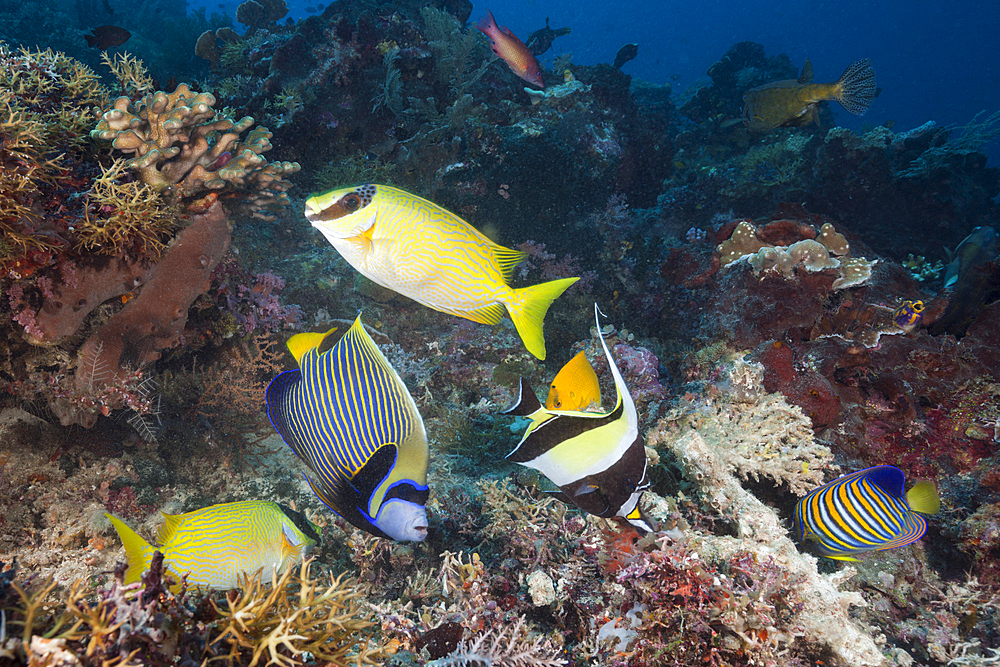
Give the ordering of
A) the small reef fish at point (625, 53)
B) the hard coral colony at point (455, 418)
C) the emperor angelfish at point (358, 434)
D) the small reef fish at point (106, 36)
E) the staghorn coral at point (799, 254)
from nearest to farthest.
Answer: the emperor angelfish at point (358, 434), the hard coral colony at point (455, 418), the staghorn coral at point (799, 254), the small reef fish at point (106, 36), the small reef fish at point (625, 53)

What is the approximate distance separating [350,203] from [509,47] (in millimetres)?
5366

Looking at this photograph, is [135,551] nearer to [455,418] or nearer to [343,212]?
[343,212]

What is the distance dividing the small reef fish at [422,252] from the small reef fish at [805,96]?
21.2 feet

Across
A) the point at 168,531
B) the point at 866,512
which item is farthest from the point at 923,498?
the point at 168,531

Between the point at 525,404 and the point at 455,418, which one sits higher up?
the point at 525,404

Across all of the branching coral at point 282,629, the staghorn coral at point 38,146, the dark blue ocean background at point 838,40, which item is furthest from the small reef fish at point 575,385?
the dark blue ocean background at point 838,40

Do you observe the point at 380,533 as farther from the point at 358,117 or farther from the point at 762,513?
the point at 358,117

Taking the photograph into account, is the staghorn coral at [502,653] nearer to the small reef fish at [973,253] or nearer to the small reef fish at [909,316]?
the small reef fish at [909,316]

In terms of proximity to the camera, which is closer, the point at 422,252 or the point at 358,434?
the point at 358,434

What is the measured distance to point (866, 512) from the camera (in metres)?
2.20

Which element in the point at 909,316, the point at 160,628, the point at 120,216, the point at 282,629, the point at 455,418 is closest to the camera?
the point at 160,628

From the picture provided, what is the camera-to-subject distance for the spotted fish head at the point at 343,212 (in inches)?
65.2

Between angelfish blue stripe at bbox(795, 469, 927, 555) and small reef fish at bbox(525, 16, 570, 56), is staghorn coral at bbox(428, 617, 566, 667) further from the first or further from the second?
small reef fish at bbox(525, 16, 570, 56)

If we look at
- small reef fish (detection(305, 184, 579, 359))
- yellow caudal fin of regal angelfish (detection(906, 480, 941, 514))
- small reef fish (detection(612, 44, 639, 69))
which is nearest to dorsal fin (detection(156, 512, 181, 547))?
small reef fish (detection(305, 184, 579, 359))
